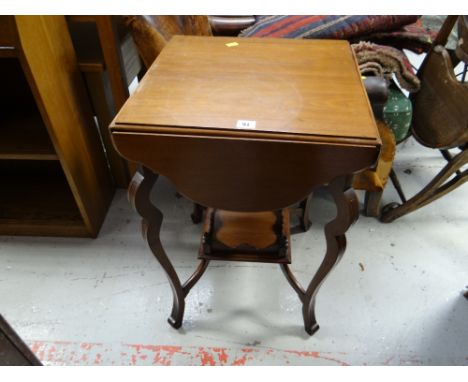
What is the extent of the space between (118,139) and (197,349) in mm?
767

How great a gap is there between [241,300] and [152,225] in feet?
1.73

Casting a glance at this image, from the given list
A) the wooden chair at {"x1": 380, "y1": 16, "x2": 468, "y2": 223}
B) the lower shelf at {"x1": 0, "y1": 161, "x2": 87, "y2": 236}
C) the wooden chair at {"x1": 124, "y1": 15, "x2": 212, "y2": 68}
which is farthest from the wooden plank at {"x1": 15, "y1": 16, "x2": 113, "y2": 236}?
the wooden chair at {"x1": 380, "y1": 16, "x2": 468, "y2": 223}

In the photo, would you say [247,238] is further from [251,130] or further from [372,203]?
[372,203]

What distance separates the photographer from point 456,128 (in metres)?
1.20

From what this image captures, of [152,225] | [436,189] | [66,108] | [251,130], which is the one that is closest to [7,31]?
[66,108]

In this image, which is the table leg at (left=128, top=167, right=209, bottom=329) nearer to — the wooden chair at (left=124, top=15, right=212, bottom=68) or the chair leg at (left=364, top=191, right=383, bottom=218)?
the wooden chair at (left=124, top=15, right=212, bottom=68)

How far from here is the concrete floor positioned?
1.11 meters

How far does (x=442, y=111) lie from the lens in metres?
1.27

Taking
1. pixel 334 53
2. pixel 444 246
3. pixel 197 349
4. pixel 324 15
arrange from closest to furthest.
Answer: pixel 334 53, pixel 197 349, pixel 324 15, pixel 444 246

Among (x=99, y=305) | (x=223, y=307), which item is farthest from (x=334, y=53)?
(x=99, y=305)

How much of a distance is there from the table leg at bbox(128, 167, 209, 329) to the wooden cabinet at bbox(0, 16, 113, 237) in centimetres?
51

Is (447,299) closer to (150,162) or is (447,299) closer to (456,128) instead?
(456,128)

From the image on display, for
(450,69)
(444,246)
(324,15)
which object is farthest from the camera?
(444,246)

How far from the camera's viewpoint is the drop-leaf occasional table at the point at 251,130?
671 mm
